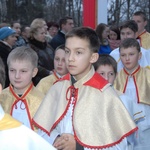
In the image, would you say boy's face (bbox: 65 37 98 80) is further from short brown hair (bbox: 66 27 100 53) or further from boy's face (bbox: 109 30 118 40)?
boy's face (bbox: 109 30 118 40)

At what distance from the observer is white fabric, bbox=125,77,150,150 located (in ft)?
16.9

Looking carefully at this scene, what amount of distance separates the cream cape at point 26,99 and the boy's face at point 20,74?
0.06 m

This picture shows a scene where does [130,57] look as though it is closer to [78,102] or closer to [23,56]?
[23,56]

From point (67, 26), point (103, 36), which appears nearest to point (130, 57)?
point (103, 36)

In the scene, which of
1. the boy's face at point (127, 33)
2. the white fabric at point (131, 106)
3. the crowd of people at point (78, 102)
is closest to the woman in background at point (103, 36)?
the boy's face at point (127, 33)

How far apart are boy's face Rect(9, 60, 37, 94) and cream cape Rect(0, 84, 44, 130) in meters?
0.06

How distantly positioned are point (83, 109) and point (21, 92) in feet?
3.84

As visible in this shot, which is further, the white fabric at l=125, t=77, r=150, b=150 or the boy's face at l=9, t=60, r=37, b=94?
the white fabric at l=125, t=77, r=150, b=150

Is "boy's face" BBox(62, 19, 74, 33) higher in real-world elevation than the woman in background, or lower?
higher

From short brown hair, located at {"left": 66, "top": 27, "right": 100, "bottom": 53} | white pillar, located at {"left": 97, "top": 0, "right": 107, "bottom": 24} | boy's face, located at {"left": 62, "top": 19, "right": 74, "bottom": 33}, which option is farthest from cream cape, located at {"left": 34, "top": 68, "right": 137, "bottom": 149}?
white pillar, located at {"left": 97, "top": 0, "right": 107, "bottom": 24}

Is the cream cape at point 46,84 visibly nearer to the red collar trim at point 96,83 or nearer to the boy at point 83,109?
the boy at point 83,109

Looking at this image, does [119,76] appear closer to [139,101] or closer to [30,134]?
[139,101]

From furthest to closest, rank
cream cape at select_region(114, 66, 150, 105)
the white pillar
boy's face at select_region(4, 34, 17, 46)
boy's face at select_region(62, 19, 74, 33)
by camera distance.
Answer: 1. the white pillar
2. boy's face at select_region(62, 19, 74, 33)
3. boy's face at select_region(4, 34, 17, 46)
4. cream cape at select_region(114, 66, 150, 105)

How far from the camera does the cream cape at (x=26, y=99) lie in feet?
13.8
